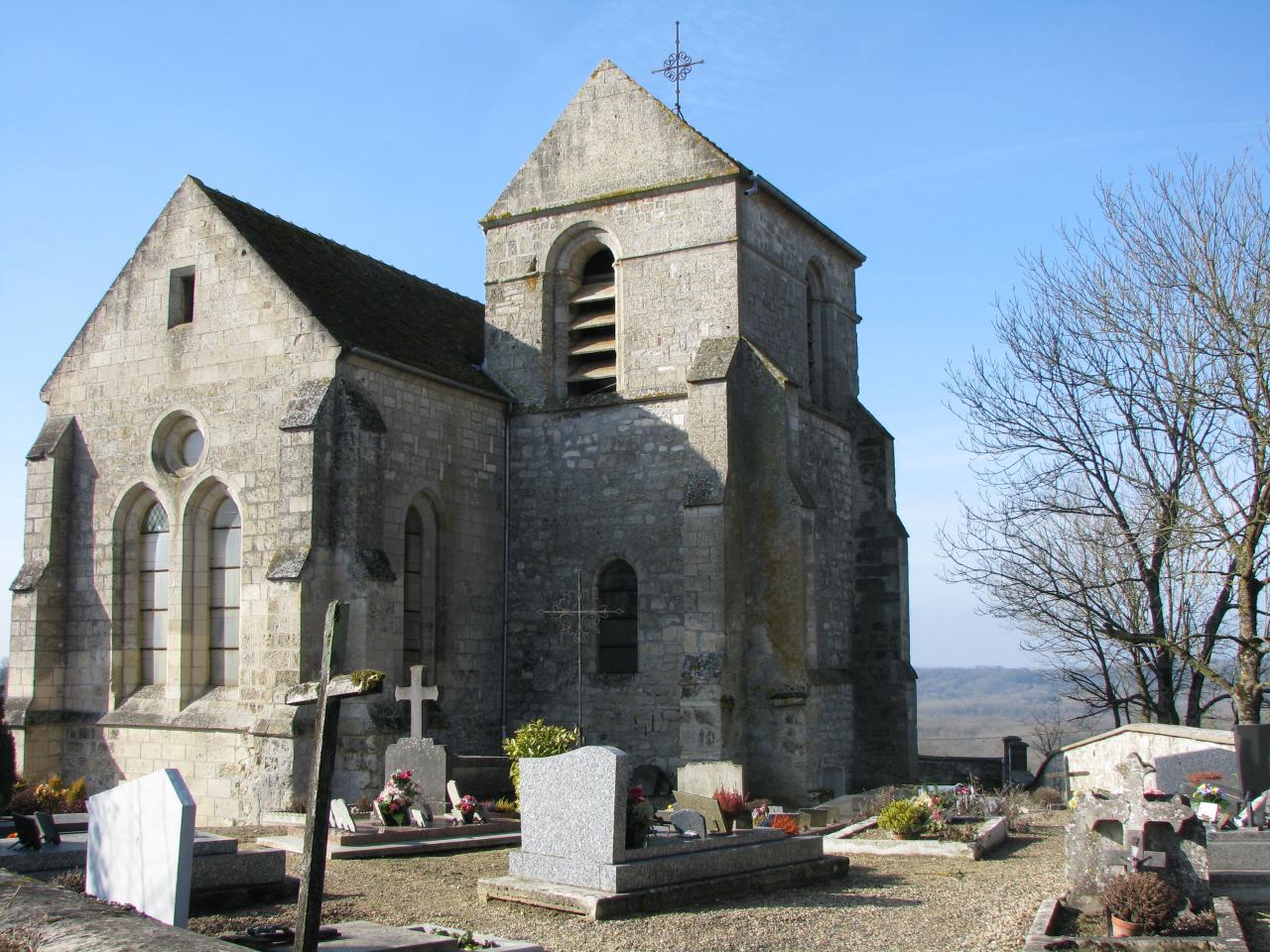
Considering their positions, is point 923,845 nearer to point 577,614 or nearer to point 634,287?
point 577,614

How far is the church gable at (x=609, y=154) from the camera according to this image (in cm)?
1934

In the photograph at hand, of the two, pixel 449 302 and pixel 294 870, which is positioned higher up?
pixel 449 302

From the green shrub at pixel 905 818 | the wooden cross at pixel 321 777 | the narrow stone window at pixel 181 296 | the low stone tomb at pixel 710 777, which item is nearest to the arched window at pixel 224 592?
the narrow stone window at pixel 181 296

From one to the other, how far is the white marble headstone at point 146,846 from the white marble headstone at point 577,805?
306cm

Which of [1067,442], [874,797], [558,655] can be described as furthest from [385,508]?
[1067,442]

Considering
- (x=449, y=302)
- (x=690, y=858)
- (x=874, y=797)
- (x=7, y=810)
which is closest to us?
(x=690, y=858)

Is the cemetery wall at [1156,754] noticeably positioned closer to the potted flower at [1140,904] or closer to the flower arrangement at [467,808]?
the potted flower at [1140,904]

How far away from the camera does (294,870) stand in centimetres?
1177

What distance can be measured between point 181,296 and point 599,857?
12.3 m

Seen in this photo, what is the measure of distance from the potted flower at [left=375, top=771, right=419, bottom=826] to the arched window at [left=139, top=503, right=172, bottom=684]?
19.0ft

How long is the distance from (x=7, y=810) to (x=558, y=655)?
798 centimetres

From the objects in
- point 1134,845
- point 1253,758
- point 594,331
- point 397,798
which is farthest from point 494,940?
point 594,331

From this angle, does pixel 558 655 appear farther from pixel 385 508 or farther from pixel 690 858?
pixel 690 858

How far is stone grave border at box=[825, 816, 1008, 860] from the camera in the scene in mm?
12797
